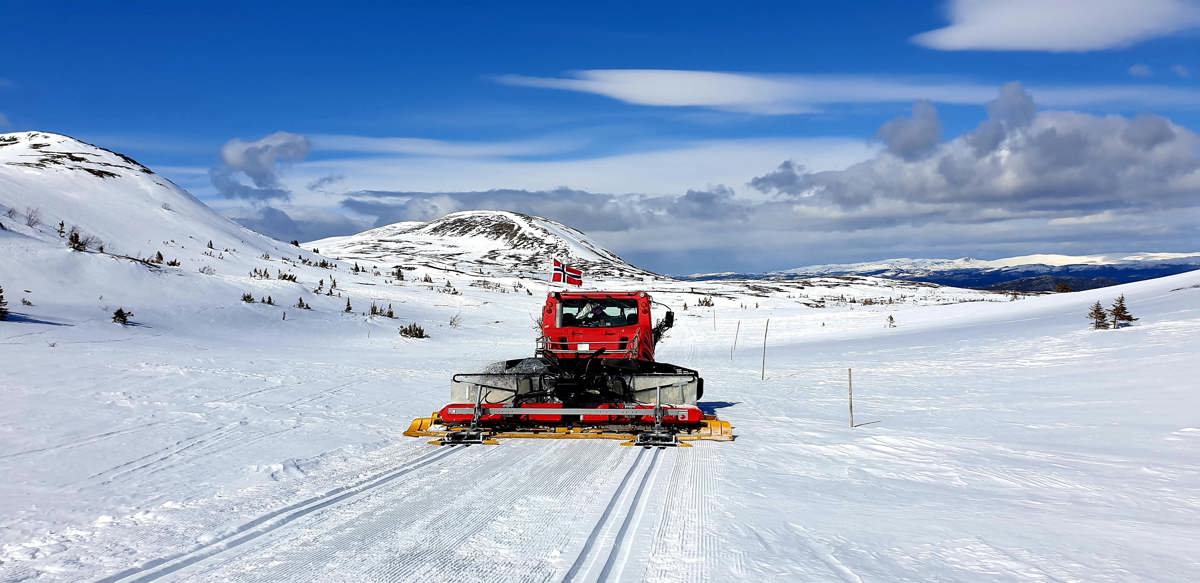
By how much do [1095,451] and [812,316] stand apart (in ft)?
101

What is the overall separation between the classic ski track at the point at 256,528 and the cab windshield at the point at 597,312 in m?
5.39

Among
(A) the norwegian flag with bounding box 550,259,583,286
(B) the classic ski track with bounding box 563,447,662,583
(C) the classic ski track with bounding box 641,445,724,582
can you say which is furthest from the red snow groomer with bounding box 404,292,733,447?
(A) the norwegian flag with bounding box 550,259,583,286

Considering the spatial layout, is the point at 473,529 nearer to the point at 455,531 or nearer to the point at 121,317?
the point at 455,531

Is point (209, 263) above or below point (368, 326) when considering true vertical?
above

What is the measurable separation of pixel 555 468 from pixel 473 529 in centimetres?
240

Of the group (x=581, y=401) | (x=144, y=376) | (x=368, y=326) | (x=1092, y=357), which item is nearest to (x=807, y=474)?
(x=581, y=401)

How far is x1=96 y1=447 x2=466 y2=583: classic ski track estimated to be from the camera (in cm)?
466

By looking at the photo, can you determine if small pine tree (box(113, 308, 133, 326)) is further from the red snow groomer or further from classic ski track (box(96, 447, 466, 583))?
classic ski track (box(96, 447, 466, 583))

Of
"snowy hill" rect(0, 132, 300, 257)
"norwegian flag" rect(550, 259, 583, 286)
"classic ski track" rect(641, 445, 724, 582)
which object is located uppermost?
"snowy hill" rect(0, 132, 300, 257)

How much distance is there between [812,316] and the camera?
39469 mm

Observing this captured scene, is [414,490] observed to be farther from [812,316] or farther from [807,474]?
[812,316]

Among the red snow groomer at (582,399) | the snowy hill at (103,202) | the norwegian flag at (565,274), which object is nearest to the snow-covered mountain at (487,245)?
the snowy hill at (103,202)

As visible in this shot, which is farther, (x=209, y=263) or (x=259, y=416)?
(x=209, y=263)

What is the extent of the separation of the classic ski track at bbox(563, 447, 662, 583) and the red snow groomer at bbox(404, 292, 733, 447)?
206cm
